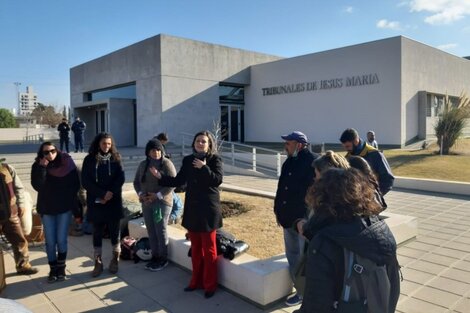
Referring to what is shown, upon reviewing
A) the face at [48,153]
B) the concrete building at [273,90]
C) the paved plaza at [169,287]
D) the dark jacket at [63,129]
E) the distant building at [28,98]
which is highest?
the distant building at [28,98]

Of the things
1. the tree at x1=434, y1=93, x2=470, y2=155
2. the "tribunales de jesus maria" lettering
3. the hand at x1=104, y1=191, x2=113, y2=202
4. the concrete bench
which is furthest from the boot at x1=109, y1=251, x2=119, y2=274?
the "tribunales de jesus maria" lettering

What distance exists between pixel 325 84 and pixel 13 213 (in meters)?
18.4

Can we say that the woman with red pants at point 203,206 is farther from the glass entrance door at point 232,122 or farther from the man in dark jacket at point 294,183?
the glass entrance door at point 232,122

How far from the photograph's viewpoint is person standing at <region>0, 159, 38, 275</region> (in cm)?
444

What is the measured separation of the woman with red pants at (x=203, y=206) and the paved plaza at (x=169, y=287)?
266 millimetres

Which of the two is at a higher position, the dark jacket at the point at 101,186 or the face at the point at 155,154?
the face at the point at 155,154

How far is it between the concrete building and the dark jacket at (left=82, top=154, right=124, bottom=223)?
634 inches

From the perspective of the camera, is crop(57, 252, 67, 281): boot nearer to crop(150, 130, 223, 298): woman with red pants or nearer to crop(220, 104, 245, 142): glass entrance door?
crop(150, 130, 223, 298): woman with red pants

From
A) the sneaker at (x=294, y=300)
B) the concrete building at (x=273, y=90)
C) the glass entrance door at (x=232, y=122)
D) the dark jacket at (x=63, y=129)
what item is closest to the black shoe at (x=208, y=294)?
the sneaker at (x=294, y=300)

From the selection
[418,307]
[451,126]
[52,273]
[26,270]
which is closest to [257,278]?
[418,307]

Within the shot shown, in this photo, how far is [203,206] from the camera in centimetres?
406

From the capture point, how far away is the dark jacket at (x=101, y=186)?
464cm

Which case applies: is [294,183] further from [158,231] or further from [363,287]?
[158,231]

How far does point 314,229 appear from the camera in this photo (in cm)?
202
